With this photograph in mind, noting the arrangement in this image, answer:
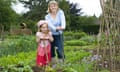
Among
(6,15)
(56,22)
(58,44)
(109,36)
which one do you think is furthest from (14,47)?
(6,15)

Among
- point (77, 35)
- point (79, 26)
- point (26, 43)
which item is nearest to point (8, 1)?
point (79, 26)

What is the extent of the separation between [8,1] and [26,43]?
2962 centimetres

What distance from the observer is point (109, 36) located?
689 cm

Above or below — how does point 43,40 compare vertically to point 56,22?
below

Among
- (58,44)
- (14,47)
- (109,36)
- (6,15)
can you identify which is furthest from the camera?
(6,15)

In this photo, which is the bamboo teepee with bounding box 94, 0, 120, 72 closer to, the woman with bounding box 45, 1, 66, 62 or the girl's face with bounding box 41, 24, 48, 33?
the woman with bounding box 45, 1, 66, 62

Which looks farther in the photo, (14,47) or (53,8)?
(14,47)

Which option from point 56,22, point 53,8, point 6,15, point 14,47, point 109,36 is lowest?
point 14,47

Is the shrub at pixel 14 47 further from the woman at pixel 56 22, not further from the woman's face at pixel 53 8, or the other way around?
the woman's face at pixel 53 8

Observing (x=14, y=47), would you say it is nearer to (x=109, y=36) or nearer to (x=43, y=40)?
(x=43, y=40)

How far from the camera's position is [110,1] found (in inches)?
264

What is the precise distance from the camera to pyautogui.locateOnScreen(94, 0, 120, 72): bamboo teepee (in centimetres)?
671

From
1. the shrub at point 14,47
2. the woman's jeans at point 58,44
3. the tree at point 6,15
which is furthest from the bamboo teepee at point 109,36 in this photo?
the tree at point 6,15

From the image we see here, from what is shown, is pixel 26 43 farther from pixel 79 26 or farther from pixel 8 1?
pixel 79 26
